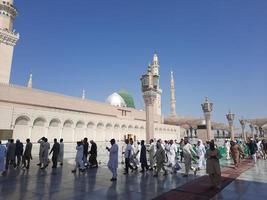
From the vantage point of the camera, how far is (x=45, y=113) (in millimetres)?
31125

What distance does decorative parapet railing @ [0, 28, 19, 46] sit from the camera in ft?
108

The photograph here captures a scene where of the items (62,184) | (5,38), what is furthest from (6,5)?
A: (62,184)

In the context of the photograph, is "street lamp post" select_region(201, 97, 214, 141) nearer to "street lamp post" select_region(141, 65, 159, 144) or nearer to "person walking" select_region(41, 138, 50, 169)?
"street lamp post" select_region(141, 65, 159, 144)

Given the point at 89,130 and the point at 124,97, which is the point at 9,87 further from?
the point at 124,97

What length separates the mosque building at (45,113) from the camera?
2841 centimetres

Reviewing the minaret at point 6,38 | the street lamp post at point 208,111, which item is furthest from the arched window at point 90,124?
the street lamp post at point 208,111

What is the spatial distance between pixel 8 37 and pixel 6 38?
1.12 feet

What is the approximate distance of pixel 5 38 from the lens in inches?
1325

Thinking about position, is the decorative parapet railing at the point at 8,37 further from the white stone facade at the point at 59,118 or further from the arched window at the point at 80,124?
the arched window at the point at 80,124

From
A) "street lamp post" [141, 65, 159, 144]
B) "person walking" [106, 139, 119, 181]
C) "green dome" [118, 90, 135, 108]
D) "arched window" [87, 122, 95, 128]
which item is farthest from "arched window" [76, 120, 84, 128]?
"green dome" [118, 90, 135, 108]

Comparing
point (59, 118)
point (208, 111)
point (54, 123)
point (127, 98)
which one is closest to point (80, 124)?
point (59, 118)

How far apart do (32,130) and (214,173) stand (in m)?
28.4

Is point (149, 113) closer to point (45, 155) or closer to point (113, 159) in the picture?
point (45, 155)

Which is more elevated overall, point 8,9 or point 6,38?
point 8,9
